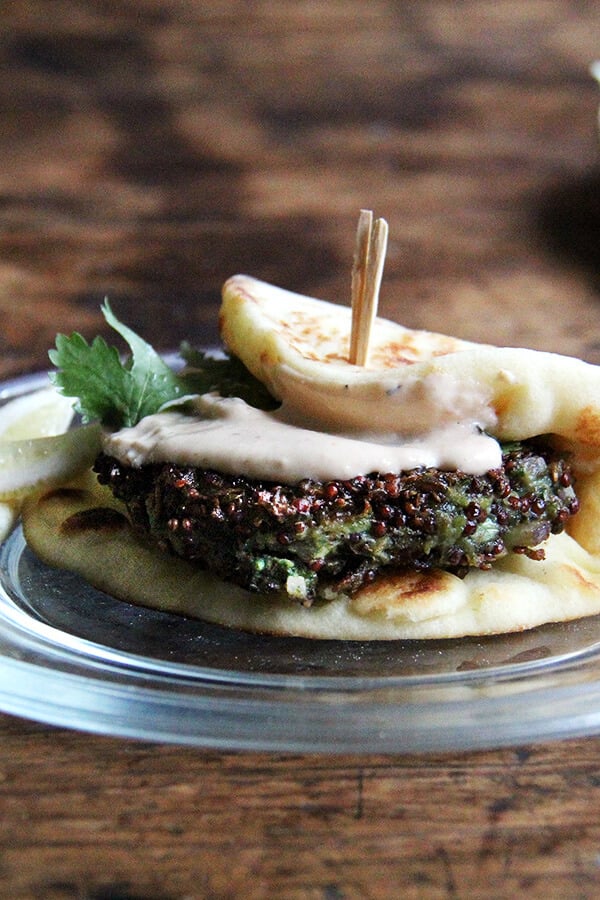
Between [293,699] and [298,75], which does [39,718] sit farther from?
[298,75]

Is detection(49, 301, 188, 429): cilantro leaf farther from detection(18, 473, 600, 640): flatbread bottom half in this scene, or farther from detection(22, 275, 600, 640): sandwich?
detection(18, 473, 600, 640): flatbread bottom half

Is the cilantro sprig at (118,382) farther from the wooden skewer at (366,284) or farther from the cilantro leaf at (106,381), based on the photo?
the wooden skewer at (366,284)

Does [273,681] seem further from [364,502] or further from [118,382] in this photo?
[118,382]

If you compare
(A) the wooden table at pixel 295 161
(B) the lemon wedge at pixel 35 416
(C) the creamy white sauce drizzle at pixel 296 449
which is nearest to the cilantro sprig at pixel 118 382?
(C) the creamy white sauce drizzle at pixel 296 449

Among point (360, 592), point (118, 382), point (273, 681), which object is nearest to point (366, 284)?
point (118, 382)

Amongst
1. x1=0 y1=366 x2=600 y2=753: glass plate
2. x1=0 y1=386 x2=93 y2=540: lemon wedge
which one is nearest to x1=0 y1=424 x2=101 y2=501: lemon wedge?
x1=0 y1=386 x2=93 y2=540: lemon wedge

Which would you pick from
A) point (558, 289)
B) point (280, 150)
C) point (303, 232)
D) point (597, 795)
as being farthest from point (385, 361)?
point (280, 150)

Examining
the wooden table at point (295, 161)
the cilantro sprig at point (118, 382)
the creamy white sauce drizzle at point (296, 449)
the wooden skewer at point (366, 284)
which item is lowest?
the wooden table at point (295, 161)
